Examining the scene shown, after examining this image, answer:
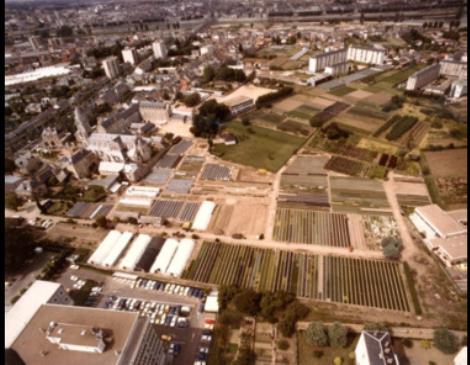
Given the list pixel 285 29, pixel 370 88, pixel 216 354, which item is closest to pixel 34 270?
→ pixel 216 354

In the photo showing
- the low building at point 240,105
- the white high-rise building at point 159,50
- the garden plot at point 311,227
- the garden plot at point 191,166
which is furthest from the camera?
the white high-rise building at point 159,50

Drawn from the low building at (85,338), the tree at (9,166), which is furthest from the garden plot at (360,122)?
the tree at (9,166)

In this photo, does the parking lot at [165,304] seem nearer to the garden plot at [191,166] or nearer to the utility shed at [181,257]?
the utility shed at [181,257]

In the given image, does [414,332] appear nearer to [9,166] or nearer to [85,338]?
[85,338]

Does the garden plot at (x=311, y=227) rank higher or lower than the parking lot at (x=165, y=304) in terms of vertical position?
higher

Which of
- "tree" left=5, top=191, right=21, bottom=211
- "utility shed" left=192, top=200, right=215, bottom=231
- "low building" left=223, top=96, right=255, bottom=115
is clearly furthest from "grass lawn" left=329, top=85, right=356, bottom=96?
"tree" left=5, top=191, right=21, bottom=211

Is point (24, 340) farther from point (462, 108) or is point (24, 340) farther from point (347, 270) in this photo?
point (462, 108)

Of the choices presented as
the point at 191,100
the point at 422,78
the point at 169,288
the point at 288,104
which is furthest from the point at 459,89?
the point at 169,288
